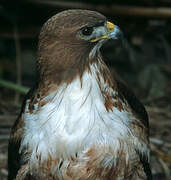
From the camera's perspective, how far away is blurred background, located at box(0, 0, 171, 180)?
5087mm

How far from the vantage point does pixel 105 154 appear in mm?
3135

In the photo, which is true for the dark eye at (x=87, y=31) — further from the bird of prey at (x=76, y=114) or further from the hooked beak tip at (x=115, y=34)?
the hooked beak tip at (x=115, y=34)

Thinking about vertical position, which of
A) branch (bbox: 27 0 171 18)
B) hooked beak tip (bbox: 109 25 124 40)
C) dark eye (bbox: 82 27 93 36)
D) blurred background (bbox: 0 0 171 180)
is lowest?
blurred background (bbox: 0 0 171 180)

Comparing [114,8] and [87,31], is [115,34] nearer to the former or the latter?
[87,31]

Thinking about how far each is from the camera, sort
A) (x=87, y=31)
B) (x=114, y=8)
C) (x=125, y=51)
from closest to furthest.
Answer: (x=87, y=31), (x=114, y=8), (x=125, y=51)

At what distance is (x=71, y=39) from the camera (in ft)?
9.71

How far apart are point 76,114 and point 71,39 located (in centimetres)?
50

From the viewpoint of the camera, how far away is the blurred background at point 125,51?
16.7 ft

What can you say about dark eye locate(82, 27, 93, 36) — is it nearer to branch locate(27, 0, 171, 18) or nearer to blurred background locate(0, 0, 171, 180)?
blurred background locate(0, 0, 171, 180)

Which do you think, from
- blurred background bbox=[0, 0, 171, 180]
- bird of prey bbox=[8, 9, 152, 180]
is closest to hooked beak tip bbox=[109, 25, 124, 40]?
bird of prey bbox=[8, 9, 152, 180]

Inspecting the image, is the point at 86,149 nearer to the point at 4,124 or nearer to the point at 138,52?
the point at 4,124

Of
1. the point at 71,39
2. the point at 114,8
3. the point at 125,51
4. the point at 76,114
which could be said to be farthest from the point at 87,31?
the point at 125,51

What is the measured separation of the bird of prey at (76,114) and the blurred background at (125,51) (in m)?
1.40

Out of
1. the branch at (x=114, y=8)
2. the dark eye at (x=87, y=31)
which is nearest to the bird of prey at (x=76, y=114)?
the dark eye at (x=87, y=31)
